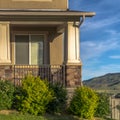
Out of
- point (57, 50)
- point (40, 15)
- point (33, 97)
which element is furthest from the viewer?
point (57, 50)

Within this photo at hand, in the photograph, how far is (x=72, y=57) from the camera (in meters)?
19.5

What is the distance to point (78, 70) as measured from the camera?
63.6 ft

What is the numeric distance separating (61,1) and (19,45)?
325cm

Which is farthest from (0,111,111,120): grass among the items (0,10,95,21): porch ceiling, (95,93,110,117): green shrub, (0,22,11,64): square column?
(0,10,95,21): porch ceiling

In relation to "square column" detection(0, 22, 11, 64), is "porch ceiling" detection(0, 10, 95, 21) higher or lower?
higher

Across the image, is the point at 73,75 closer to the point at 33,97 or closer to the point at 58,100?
the point at 58,100

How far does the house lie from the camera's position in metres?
19.3

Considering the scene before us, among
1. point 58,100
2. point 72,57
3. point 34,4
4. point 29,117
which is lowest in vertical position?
point 29,117

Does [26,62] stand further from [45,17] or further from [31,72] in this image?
[45,17]

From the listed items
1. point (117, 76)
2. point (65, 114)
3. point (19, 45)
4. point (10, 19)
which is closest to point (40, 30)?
point (19, 45)

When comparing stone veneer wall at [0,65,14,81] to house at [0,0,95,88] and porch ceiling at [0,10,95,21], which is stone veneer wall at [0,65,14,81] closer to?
house at [0,0,95,88]

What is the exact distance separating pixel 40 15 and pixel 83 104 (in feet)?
16.7

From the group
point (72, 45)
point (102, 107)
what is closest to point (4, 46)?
point (72, 45)

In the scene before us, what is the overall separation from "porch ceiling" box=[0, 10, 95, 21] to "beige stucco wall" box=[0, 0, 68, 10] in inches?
82.6
